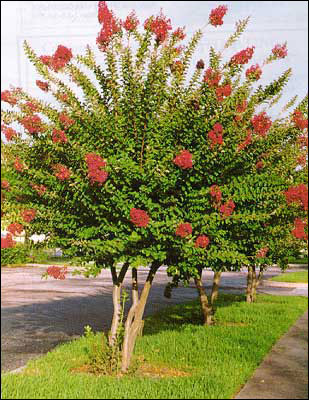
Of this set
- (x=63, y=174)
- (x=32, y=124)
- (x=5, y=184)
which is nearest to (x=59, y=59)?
(x=32, y=124)

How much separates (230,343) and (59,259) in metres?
3.66

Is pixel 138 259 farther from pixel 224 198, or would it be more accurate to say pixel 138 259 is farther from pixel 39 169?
pixel 39 169

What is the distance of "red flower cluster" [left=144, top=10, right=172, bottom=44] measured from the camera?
6335mm

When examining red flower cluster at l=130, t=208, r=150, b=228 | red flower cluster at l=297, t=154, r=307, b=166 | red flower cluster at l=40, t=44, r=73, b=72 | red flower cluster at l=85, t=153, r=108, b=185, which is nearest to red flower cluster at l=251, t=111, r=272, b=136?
red flower cluster at l=297, t=154, r=307, b=166

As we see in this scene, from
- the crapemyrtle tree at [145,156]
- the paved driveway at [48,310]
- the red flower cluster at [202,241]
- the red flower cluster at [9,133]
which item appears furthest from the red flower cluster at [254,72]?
the paved driveway at [48,310]

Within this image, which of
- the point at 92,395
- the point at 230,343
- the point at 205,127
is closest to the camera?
the point at 92,395

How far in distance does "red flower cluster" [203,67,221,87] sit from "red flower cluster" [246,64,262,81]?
468mm

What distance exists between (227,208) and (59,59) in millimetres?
2814

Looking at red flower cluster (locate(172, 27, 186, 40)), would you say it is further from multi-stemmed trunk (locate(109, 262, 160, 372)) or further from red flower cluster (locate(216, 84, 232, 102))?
multi-stemmed trunk (locate(109, 262, 160, 372))

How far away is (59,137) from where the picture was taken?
654cm

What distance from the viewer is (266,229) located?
7.05 metres

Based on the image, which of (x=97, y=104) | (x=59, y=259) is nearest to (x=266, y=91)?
(x=97, y=104)

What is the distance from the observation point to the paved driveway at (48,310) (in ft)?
32.1

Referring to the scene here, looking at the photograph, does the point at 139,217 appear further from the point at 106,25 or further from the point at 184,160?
the point at 106,25
